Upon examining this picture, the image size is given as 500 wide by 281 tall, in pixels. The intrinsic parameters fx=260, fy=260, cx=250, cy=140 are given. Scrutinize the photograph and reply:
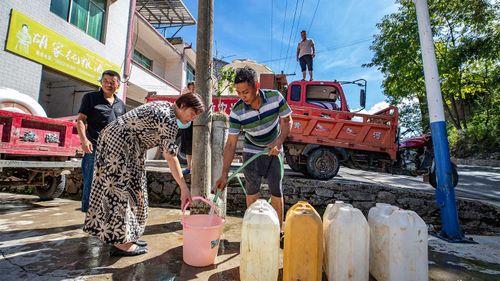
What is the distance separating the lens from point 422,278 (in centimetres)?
176

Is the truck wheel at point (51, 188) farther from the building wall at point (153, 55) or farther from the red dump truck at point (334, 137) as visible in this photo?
the building wall at point (153, 55)

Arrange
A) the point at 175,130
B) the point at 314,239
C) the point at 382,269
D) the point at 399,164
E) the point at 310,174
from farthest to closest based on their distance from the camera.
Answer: the point at 399,164 < the point at 310,174 < the point at 175,130 < the point at 382,269 < the point at 314,239

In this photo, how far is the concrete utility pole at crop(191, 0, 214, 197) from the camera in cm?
321

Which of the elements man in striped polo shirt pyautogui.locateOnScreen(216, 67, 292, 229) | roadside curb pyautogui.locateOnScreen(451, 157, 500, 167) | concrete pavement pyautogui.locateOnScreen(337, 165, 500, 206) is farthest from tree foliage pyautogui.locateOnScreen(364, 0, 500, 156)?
man in striped polo shirt pyautogui.locateOnScreen(216, 67, 292, 229)

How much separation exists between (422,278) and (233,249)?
5.07ft

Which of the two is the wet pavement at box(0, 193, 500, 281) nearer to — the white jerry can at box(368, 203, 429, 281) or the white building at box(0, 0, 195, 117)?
the white jerry can at box(368, 203, 429, 281)

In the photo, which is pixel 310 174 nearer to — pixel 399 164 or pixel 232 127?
pixel 399 164

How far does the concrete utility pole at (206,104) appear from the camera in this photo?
3.21m

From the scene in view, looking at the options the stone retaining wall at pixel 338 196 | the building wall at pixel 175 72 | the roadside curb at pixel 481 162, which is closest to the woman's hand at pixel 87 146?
the stone retaining wall at pixel 338 196

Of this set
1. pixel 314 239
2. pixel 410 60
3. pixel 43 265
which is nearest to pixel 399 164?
pixel 314 239

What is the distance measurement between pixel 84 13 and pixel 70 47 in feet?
4.40

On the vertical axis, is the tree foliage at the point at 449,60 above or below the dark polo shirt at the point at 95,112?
above

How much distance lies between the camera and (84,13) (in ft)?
25.4

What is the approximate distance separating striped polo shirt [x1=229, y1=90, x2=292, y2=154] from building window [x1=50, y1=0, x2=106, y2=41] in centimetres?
719
